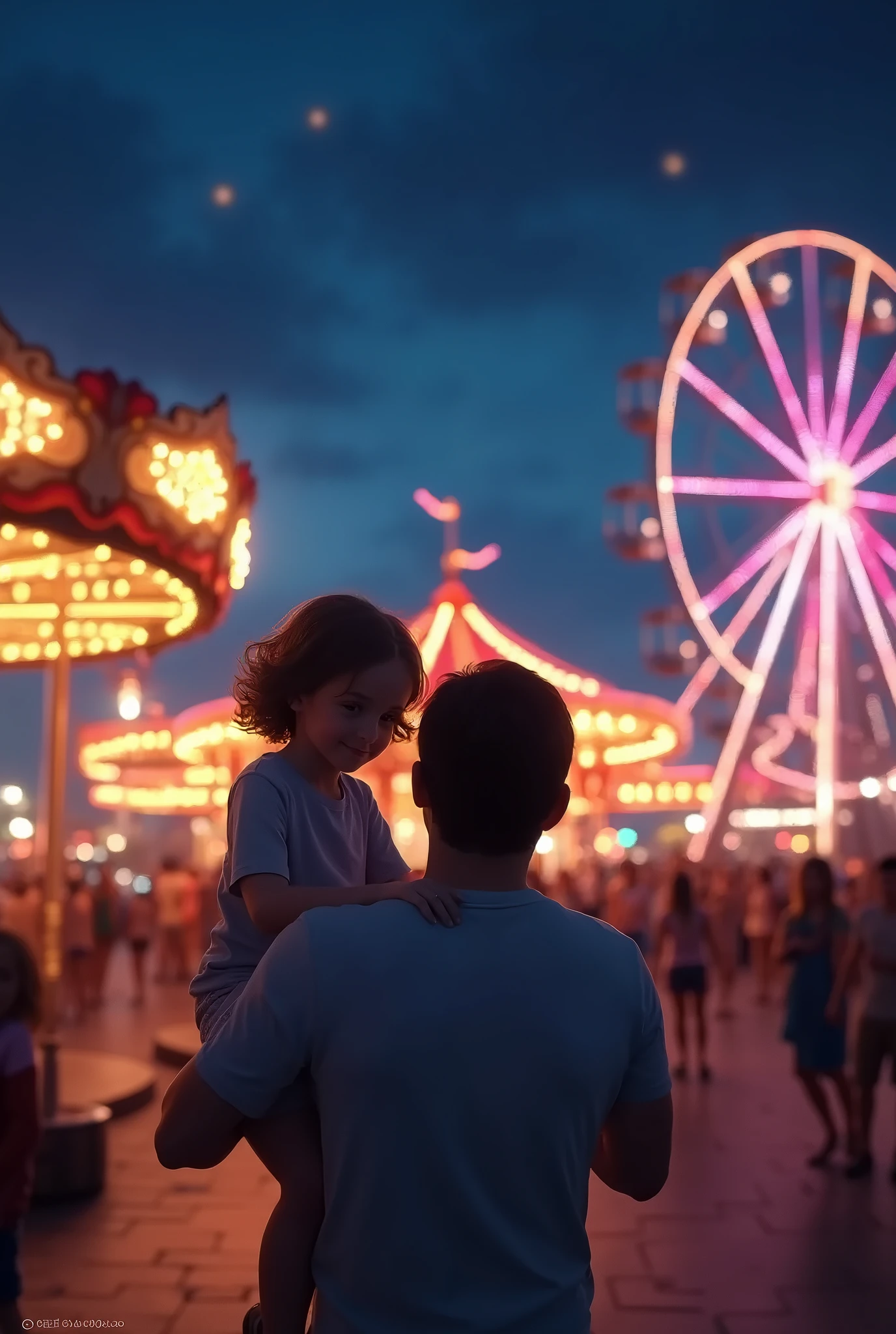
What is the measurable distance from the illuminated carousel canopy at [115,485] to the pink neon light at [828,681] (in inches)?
487

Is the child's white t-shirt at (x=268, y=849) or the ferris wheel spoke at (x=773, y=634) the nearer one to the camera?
the child's white t-shirt at (x=268, y=849)

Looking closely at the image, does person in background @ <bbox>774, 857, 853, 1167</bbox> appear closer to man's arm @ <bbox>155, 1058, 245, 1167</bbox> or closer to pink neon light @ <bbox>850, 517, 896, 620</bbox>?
man's arm @ <bbox>155, 1058, 245, 1167</bbox>

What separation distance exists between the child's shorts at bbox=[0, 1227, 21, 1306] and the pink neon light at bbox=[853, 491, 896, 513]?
1639 cm

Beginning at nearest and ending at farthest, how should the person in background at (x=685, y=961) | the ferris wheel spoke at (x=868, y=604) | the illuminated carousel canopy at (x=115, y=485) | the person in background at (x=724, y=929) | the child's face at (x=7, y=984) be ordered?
the child's face at (x=7, y=984) → the illuminated carousel canopy at (x=115, y=485) → the person in background at (x=685, y=961) → the person in background at (x=724, y=929) → the ferris wheel spoke at (x=868, y=604)

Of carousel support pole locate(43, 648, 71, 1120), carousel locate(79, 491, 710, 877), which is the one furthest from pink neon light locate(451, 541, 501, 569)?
carousel support pole locate(43, 648, 71, 1120)

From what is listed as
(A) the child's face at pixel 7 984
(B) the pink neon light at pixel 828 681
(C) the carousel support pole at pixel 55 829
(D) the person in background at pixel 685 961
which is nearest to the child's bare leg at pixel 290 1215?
(A) the child's face at pixel 7 984

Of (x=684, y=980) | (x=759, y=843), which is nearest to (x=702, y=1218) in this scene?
(x=684, y=980)

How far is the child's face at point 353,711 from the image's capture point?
1661mm

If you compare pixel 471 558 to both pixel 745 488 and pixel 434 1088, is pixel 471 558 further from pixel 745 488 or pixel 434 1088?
pixel 434 1088

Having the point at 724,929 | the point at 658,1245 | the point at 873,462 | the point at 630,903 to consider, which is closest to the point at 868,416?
the point at 873,462

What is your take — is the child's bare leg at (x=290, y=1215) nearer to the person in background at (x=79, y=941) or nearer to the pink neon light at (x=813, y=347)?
the person in background at (x=79, y=941)

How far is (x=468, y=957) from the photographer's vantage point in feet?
4.12

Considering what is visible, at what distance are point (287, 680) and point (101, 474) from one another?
345 cm

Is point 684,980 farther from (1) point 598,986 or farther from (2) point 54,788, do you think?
(1) point 598,986
